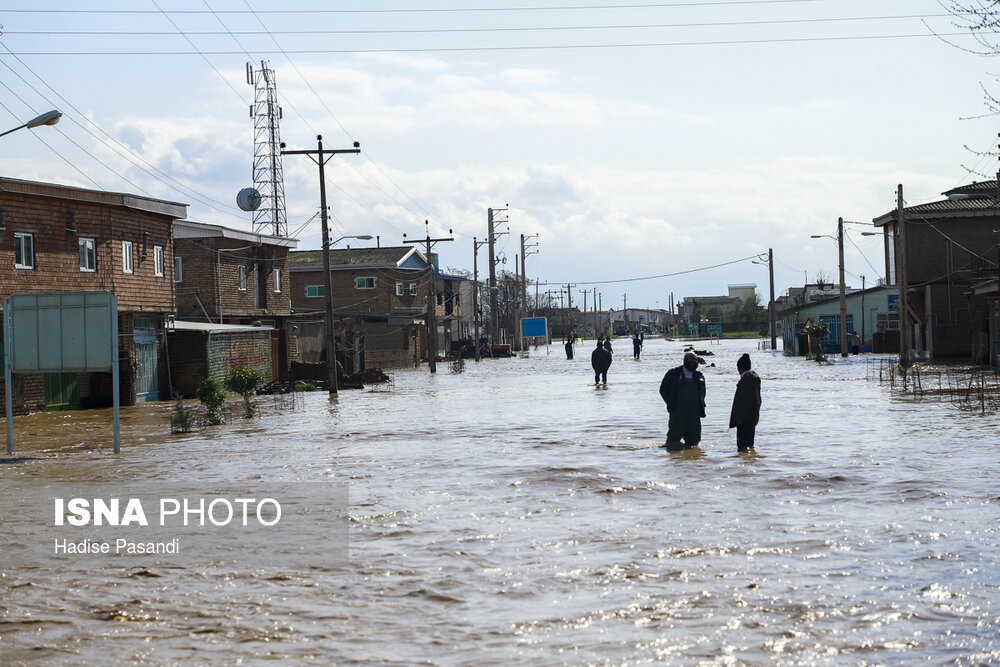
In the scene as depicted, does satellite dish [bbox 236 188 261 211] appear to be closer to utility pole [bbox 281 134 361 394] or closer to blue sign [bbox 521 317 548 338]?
utility pole [bbox 281 134 361 394]

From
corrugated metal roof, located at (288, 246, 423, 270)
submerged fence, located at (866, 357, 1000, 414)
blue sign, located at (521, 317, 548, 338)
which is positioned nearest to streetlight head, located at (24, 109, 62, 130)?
submerged fence, located at (866, 357, 1000, 414)

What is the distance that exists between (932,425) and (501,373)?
107ft

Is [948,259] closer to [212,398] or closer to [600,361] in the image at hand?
[600,361]

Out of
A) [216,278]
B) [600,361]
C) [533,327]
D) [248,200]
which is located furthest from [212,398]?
[533,327]

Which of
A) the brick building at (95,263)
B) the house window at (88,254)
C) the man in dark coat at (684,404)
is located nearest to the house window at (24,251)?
the brick building at (95,263)

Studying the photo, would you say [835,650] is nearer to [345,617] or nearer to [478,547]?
[345,617]

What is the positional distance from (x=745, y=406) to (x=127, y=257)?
22.8 m

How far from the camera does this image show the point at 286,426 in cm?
2372

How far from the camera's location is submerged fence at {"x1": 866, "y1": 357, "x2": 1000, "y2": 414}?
79.8ft

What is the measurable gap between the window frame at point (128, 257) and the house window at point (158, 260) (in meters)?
1.39

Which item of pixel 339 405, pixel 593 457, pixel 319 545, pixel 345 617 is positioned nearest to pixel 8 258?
pixel 339 405

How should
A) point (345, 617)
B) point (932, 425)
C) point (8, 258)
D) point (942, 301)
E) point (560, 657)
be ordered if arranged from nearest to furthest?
point (560, 657), point (345, 617), point (932, 425), point (8, 258), point (942, 301)

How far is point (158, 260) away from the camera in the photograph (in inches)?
1374

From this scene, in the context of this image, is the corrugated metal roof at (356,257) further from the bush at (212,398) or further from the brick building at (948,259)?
the bush at (212,398)
